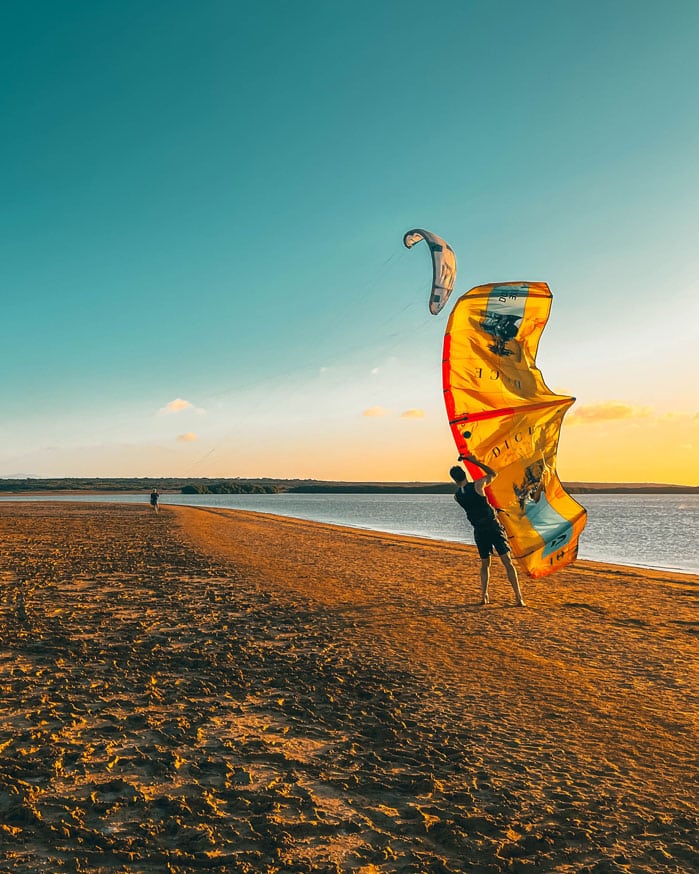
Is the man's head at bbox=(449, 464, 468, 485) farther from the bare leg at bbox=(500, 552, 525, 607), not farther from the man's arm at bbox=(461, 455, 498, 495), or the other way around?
the bare leg at bbox=(500, 552, 525, 607)

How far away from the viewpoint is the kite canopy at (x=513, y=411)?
8.43 m

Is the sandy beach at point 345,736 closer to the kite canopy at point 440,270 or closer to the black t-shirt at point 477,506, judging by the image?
the black t-shirt at point 477,506

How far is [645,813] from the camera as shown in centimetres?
316

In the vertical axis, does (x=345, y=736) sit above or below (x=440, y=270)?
below

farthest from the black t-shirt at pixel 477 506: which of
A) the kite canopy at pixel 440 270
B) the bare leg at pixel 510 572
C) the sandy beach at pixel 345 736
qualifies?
the kite canopy at pixel 440 270

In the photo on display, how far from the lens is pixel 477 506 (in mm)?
8516

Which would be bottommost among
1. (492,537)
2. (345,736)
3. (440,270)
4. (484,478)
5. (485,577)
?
(345,736)

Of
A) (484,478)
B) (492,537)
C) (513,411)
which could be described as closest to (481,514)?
(492,537)

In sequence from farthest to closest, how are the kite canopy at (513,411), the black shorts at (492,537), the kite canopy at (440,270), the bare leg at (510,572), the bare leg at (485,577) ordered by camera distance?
the kite canopy at (440,270), the bare leg at (485,577), the bare leg at (510,572), the black shorts at (492,537), the kite canopy at (513,411)

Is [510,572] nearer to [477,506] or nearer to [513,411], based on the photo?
[477,506]

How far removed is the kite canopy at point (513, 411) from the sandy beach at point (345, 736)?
123cm

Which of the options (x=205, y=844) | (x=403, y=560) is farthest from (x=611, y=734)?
(x=403, y=560)

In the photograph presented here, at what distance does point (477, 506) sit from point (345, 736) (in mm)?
4831

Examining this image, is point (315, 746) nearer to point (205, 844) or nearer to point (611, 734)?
point (205, 844)
